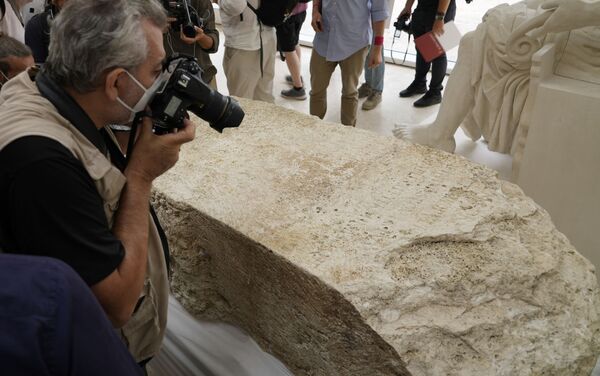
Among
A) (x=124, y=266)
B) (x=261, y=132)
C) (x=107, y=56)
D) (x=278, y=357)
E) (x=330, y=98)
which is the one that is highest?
(x=107, y=56)

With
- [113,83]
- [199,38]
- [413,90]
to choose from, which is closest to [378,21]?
[199,38]

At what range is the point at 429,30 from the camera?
12.2ft

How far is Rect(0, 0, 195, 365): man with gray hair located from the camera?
866 mm

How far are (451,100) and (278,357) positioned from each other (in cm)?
204

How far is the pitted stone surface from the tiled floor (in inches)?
74.0

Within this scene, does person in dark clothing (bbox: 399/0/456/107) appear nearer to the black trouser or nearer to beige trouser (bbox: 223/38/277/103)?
the black trouser

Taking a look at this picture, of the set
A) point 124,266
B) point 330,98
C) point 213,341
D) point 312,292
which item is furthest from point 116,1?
point 330,98

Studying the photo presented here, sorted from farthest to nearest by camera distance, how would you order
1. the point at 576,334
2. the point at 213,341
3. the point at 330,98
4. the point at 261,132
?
the point at 330,98
the point at 261,132
the point at 213,341
the point at 576,334

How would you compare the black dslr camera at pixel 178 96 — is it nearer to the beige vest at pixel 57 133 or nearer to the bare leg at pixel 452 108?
the beige vest at pixel 57 133

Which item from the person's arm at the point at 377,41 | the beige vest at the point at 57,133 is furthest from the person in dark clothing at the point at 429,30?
the beige vest at the point at 57,133

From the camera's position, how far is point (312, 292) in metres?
1.30

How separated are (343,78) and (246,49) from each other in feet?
2.33

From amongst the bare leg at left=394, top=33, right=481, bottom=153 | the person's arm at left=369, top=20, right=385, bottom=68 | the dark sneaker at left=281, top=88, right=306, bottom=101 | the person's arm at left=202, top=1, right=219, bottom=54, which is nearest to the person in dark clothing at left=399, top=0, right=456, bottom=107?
the person's arm at left=369, top=20, right=385, bottom=68

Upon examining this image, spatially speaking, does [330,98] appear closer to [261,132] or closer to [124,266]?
[261,132]
